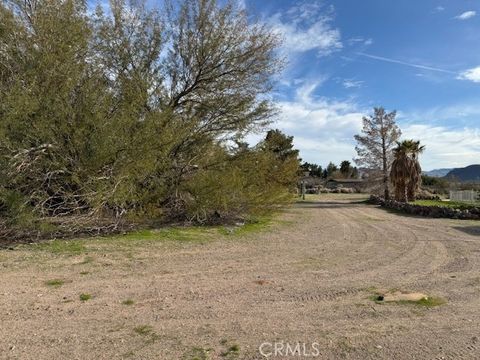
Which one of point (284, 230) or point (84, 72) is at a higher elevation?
point (84, 72)

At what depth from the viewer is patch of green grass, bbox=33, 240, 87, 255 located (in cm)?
883

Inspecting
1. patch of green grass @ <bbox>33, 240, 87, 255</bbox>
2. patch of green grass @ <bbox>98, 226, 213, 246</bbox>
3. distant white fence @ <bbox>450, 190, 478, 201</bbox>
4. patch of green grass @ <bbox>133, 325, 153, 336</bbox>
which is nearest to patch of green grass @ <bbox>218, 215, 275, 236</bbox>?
patch of green grass @ <bbox>98, 226, 213, 246</bbox>

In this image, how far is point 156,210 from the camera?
12.7 meters

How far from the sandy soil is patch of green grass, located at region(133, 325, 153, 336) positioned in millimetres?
22

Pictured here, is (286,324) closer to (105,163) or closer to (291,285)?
(291,285)

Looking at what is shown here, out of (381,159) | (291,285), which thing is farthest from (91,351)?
(381,159)

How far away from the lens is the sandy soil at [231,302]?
4246 millimetres

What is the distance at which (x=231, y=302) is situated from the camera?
18.8ft

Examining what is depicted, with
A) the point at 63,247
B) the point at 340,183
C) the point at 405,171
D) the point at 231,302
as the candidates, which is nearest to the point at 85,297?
the point at 231,302

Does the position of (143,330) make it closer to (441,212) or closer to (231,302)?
(231,302)

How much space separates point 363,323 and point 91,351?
2902 millimetres

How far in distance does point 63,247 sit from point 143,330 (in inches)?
209

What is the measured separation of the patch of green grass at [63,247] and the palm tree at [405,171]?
26.1 meters

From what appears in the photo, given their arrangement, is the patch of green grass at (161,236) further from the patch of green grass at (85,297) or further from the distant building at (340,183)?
the distant building at (340,183)
